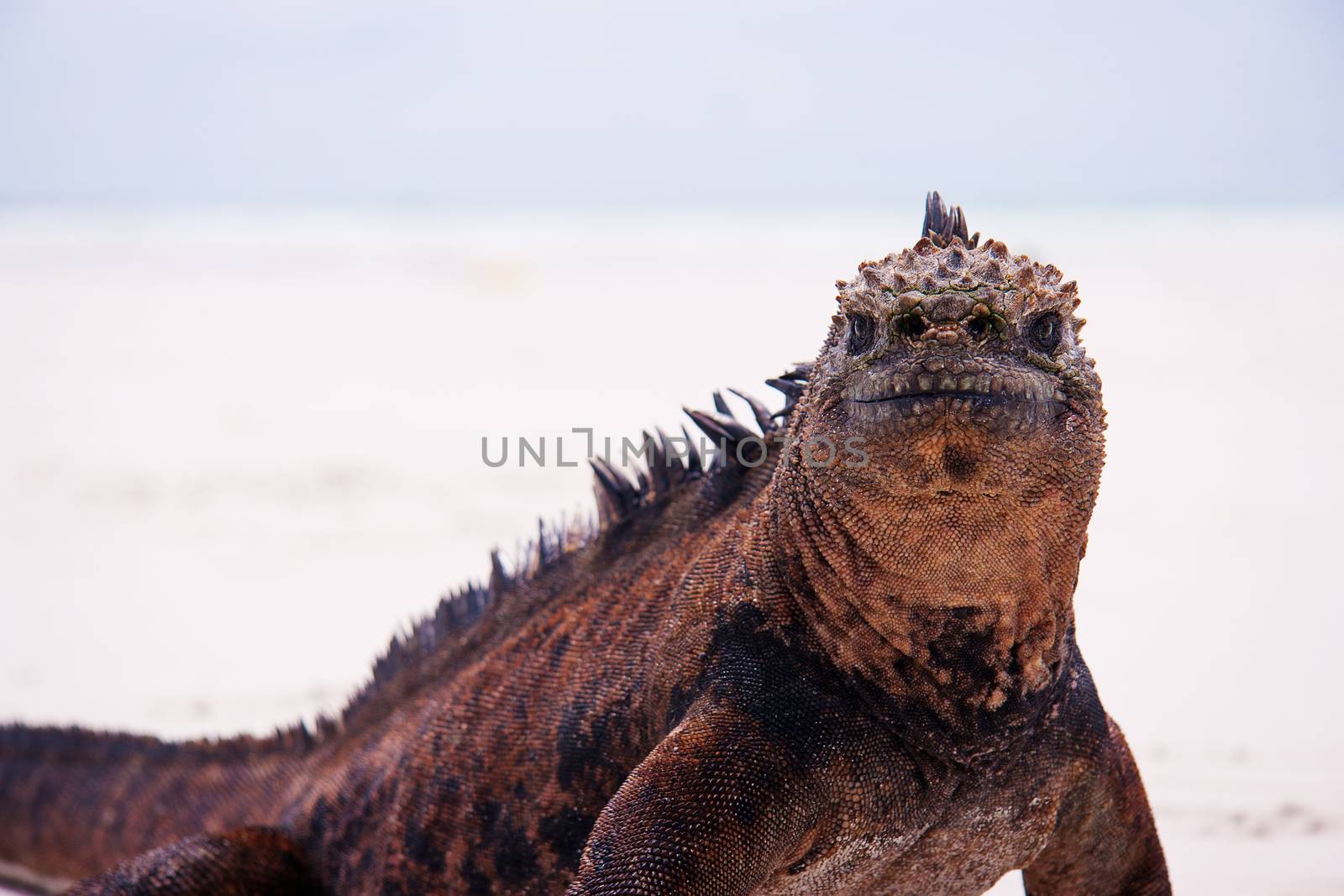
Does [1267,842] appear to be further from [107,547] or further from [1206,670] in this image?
[107,547]

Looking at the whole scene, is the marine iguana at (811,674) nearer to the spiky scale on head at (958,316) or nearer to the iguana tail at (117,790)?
the spiky scale on head at (958,316)

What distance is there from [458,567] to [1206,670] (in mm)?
5033

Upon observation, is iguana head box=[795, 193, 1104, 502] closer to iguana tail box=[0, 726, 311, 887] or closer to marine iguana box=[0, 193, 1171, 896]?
marine iguana box=[0, 193, 1171, 896]

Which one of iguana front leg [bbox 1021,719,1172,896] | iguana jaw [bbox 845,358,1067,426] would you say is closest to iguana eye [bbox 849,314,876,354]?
iguana jaw [bbox 845,358,1067,426]

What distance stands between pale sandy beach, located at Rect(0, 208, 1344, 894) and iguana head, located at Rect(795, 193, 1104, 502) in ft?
5.58

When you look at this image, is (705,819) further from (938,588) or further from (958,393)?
(958,393)

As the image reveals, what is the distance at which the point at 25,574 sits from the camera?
387 inches

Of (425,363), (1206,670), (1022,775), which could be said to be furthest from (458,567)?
(425,363)

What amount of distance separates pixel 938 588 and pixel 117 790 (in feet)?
11.9

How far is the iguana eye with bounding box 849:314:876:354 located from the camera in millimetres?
2756

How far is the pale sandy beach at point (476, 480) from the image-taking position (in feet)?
23.7

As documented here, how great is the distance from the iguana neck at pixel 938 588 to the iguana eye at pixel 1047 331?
31cm

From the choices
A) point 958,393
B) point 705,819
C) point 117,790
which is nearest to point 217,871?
point 117,790

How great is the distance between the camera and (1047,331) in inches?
109
